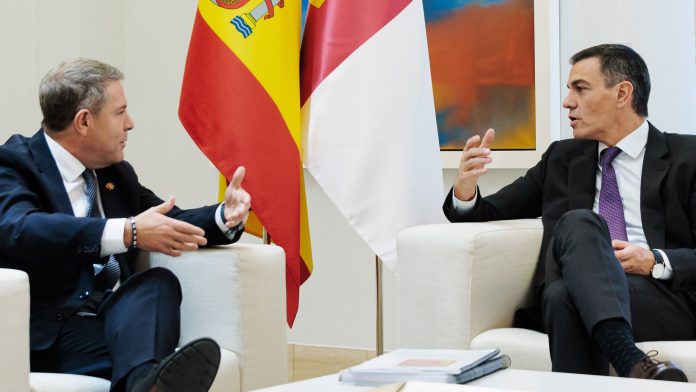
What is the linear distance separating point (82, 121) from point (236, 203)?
53 cm

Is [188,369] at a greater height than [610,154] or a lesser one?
lesser

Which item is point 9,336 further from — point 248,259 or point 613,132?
point 613,132

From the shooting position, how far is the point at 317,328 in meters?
4.77

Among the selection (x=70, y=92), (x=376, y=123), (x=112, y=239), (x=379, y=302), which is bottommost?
(x=379, y=302)

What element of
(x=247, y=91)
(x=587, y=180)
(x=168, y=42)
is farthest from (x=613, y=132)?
(x=168, y=42)

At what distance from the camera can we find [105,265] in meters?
2.85

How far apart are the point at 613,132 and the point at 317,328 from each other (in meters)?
2.05

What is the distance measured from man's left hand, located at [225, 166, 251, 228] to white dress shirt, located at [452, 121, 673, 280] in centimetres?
80

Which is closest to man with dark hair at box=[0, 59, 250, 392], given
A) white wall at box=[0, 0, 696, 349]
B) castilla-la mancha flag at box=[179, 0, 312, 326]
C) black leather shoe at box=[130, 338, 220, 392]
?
black leather shoe at box=[130, 338, 220, 392]

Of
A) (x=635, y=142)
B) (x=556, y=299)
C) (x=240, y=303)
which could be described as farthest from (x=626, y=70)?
(x=240, y=303)

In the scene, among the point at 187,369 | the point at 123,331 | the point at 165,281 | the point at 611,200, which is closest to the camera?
the point at 187,369

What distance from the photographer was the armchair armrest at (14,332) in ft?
6.94

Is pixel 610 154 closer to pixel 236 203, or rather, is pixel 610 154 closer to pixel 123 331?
pixel 236 203

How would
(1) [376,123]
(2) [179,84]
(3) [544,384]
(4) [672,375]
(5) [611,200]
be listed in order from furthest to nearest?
(2) [179,84]
(1) [376,123]
(5) [611,200]
(4) [672,375]
(3) [544,384]
